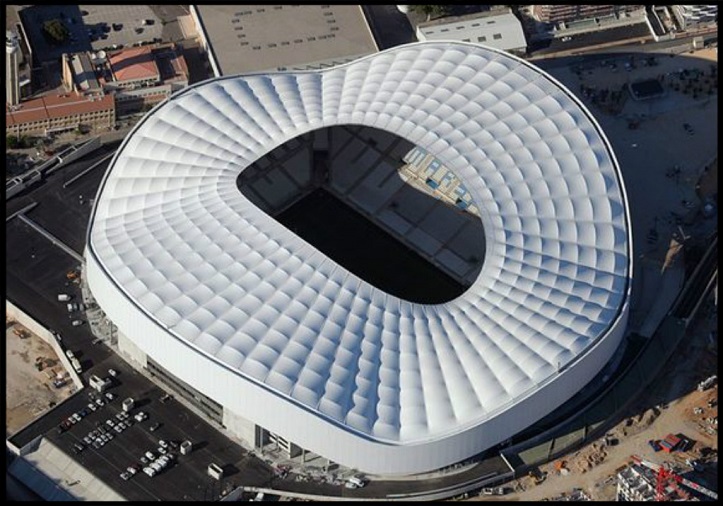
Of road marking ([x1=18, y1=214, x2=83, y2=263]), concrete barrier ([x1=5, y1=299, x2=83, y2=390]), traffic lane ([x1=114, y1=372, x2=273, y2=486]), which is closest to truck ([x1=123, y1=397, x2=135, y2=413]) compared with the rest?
traffic lane ([x1=114, y1=372, x2=273, y2=486])

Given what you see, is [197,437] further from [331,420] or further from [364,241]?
[364,241]

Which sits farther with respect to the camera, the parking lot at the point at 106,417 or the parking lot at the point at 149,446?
the parking lot at the point at 106,417

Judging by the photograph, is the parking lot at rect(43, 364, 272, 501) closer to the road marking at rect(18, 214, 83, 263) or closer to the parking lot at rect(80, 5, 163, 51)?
the road marking at rect(18, 214, 83, 263)

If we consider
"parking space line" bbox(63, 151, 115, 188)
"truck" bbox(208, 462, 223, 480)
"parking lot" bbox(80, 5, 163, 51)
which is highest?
"parking lot" bbox(80, 5, 163, 51)

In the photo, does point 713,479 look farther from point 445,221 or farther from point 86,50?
point 86,50

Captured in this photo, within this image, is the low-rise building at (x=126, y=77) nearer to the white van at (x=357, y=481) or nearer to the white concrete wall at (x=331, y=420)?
the white concrete wall at (x=331, y=420)

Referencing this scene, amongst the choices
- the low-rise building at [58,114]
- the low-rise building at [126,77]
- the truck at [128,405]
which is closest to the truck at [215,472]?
the truck at [128,405]
